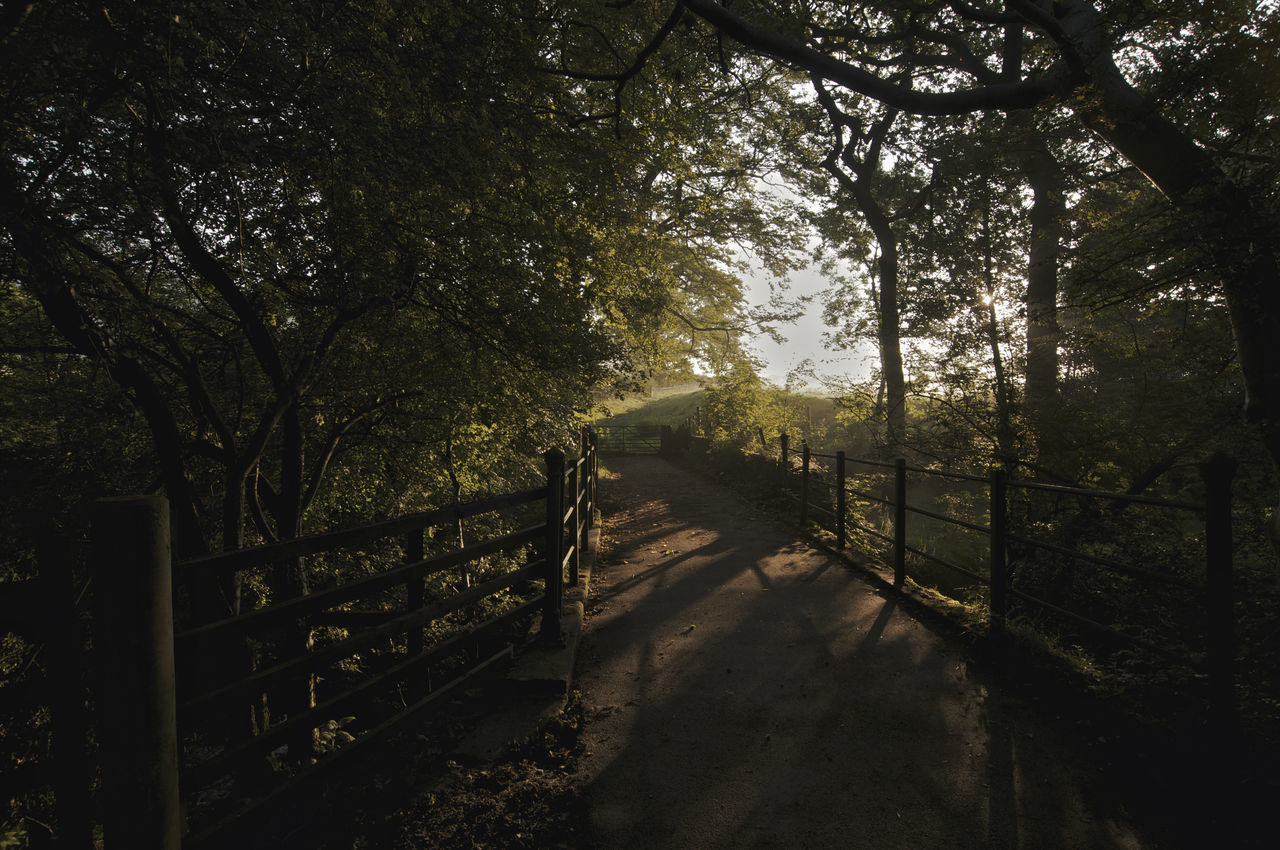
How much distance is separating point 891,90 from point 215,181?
5722mm

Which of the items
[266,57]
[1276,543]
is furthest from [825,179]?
[266,57]

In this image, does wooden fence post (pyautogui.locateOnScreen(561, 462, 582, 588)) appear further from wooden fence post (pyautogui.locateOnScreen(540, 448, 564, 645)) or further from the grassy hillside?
the grassy hillside

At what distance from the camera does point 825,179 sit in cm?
1828

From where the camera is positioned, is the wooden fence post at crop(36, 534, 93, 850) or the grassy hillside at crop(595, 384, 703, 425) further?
the grassy hillside at crop(595, 384, 703, 425)

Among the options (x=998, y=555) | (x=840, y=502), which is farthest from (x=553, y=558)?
(x=840, y=502)

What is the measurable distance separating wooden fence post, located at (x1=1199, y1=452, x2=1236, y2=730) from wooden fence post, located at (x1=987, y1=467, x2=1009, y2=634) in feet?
4.70

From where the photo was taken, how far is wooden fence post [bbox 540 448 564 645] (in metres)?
4.50

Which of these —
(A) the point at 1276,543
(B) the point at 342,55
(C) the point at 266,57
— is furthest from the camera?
(A) the point at 1276,543

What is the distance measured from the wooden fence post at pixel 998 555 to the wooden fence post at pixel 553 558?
3419 mm

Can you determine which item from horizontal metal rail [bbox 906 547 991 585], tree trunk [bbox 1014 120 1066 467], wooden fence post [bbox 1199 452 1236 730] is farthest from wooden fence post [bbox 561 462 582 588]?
tree trunk [bbox 1014 120 1066 467]

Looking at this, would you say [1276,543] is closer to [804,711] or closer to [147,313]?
[804,711]

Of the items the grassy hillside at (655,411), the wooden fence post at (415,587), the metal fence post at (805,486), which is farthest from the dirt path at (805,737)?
the grassy hillside at (655,411)

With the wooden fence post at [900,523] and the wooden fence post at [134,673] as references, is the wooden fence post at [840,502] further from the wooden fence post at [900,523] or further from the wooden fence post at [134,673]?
the wooden fence post at [134,673]

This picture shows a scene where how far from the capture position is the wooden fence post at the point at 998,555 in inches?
175
